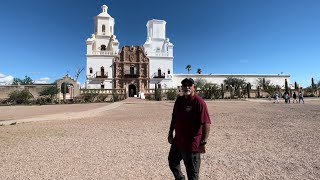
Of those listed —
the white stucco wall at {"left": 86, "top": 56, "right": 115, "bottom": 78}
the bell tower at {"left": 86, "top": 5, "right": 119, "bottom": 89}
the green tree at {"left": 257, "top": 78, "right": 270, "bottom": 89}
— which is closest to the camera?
the bell tower at {"left": 86, "top": 5, "right": 119, "bottom": 89}

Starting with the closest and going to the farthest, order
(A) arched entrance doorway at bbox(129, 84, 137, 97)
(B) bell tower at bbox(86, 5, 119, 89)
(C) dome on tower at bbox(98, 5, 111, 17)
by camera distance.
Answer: (B) bell tower at bbox(86, 5, 119, 89) → (A) arched entrance doorway at bbox(129, 84, 137, 97) → (C) dome on tower at bbox(98, 5, 111, 17)

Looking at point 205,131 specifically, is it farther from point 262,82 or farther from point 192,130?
point 262,82

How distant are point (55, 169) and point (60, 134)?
393 cm

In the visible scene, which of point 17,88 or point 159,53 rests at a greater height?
point 159,53

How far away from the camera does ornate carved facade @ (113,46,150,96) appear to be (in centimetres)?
4944

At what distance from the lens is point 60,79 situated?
42375 millimetres

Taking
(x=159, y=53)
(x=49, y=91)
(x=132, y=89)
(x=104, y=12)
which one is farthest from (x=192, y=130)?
(x=104, y=12)

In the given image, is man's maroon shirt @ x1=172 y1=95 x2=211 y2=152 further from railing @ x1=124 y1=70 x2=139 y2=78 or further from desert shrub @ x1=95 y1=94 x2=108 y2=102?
railing @ x1=124 y1=70 x2=139 y2=78

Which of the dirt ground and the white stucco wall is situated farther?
the white stucco wall

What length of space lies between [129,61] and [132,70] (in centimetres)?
187

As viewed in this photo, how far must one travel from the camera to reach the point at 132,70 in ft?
165

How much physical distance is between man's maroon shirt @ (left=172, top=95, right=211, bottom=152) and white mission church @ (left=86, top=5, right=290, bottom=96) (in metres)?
44.3

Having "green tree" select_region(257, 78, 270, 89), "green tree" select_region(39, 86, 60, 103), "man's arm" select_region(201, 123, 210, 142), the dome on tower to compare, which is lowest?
"man's arm" select_region(201, 123, 210, 142)

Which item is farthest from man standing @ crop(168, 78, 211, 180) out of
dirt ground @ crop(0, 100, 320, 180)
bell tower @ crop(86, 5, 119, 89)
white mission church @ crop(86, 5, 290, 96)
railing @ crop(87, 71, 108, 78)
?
railing @ crop(87, 71, 108, 78)
